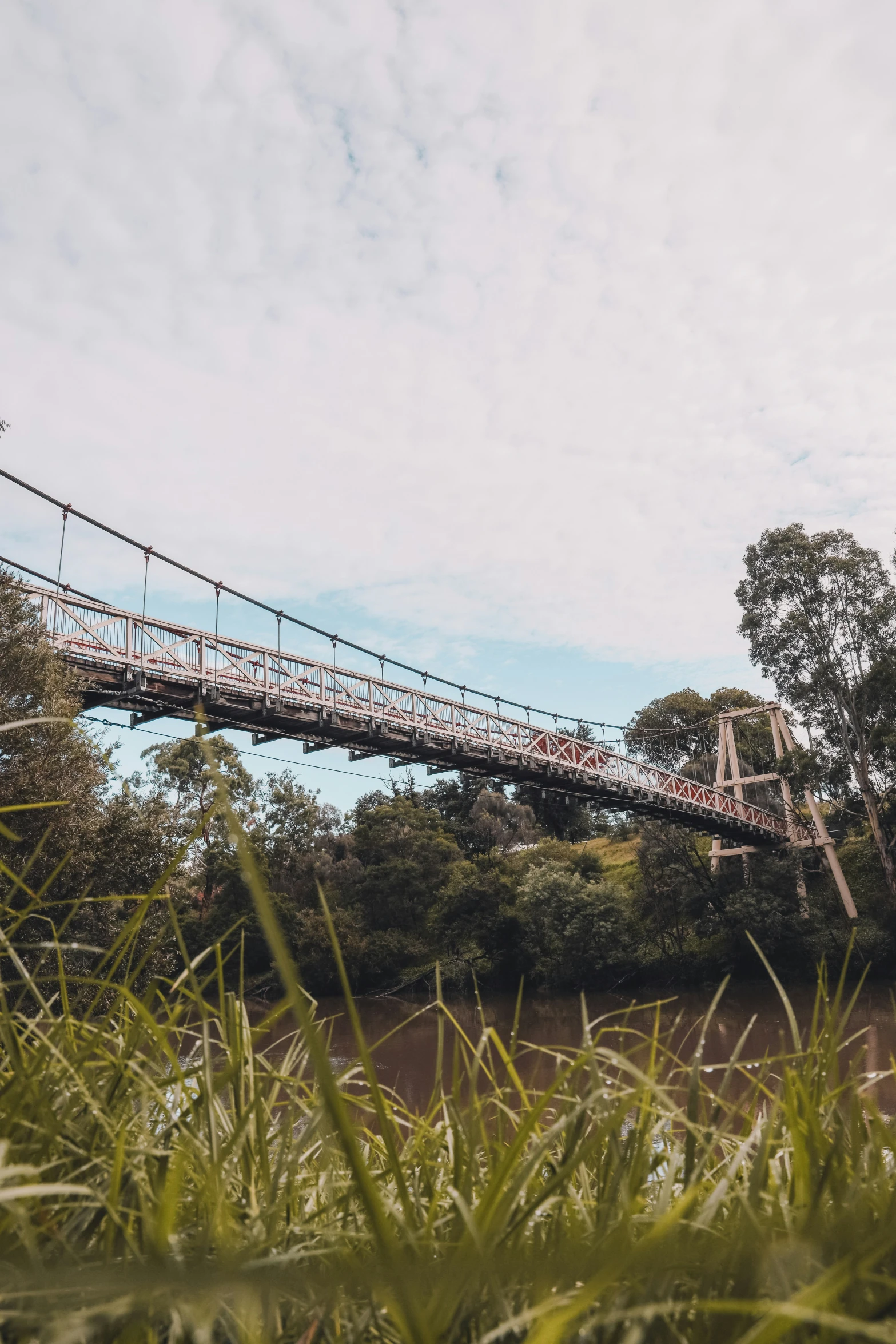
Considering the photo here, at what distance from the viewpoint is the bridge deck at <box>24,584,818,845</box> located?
Answer: 11.9 m

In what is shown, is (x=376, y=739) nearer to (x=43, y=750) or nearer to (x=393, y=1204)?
(x=43, y=750)

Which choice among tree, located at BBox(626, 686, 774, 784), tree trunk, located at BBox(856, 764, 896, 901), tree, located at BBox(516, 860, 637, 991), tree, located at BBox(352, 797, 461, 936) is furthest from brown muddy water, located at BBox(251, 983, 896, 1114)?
tree, located at BBox(626, 686, 774, 784)

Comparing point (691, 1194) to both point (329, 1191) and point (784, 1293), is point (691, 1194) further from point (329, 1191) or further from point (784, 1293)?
point (329, 1191)

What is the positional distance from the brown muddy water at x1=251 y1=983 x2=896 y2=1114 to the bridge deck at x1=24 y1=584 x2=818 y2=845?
4.34 meters

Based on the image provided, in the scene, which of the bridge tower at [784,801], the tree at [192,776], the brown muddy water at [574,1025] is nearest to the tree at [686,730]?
the bridge tower at [784,801]

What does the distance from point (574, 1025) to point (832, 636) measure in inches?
395

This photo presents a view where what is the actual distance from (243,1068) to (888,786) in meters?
21.1

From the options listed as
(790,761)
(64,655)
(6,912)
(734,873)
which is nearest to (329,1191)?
(6,912)

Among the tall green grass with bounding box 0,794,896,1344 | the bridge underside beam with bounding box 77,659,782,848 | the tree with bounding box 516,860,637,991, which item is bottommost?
the tree with bounding box 516,860,637,991

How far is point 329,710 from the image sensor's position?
46.4ft

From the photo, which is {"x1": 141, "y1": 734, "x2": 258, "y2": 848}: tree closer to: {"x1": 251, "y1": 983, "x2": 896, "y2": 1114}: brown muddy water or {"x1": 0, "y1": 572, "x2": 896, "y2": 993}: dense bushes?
{"x1": 0, "y1": 572, "x2": 896, "y2": 993}: dense bushes

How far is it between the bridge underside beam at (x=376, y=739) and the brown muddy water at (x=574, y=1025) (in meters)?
4.11

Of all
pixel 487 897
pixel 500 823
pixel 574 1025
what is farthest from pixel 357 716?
pixel 500 823

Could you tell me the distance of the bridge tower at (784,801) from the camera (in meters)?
20.4
